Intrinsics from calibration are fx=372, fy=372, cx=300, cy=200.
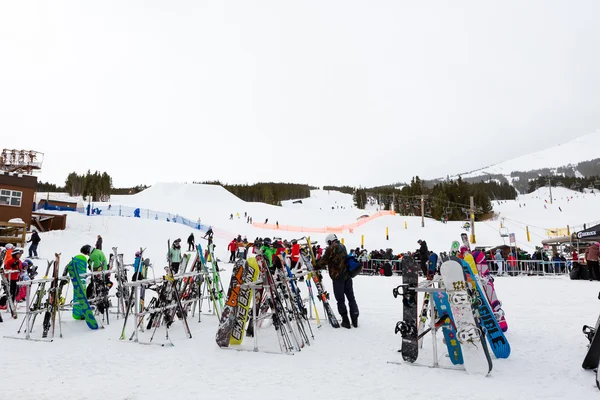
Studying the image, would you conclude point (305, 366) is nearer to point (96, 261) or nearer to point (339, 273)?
point (339, 273)

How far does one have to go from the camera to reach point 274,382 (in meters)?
4.60

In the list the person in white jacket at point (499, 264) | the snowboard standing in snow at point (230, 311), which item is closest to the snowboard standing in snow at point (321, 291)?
the snowboard standing in snow at point (230, 311)

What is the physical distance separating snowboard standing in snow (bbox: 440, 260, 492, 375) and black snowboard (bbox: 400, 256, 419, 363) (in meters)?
0.45

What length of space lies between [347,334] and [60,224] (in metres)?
26.0

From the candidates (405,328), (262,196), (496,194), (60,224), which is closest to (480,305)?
(405,328)

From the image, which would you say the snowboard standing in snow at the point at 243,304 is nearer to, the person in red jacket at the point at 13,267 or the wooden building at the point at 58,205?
the person in red jacket at the point at 13,267

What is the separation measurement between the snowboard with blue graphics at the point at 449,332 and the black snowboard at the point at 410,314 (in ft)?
1.00

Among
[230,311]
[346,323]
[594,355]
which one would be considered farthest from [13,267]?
[594,355]

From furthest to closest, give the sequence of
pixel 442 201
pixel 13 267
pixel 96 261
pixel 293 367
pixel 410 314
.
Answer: pixel 442 201
pixel 13 267
pixel 96 261
pixel 410 314
pixel 293 367

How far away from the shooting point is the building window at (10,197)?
23141 mm

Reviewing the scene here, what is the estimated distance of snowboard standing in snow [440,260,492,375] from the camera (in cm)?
485

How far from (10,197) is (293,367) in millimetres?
25834

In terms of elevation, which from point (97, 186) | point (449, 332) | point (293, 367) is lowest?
point (293, 367)

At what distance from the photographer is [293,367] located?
16.9 feet
